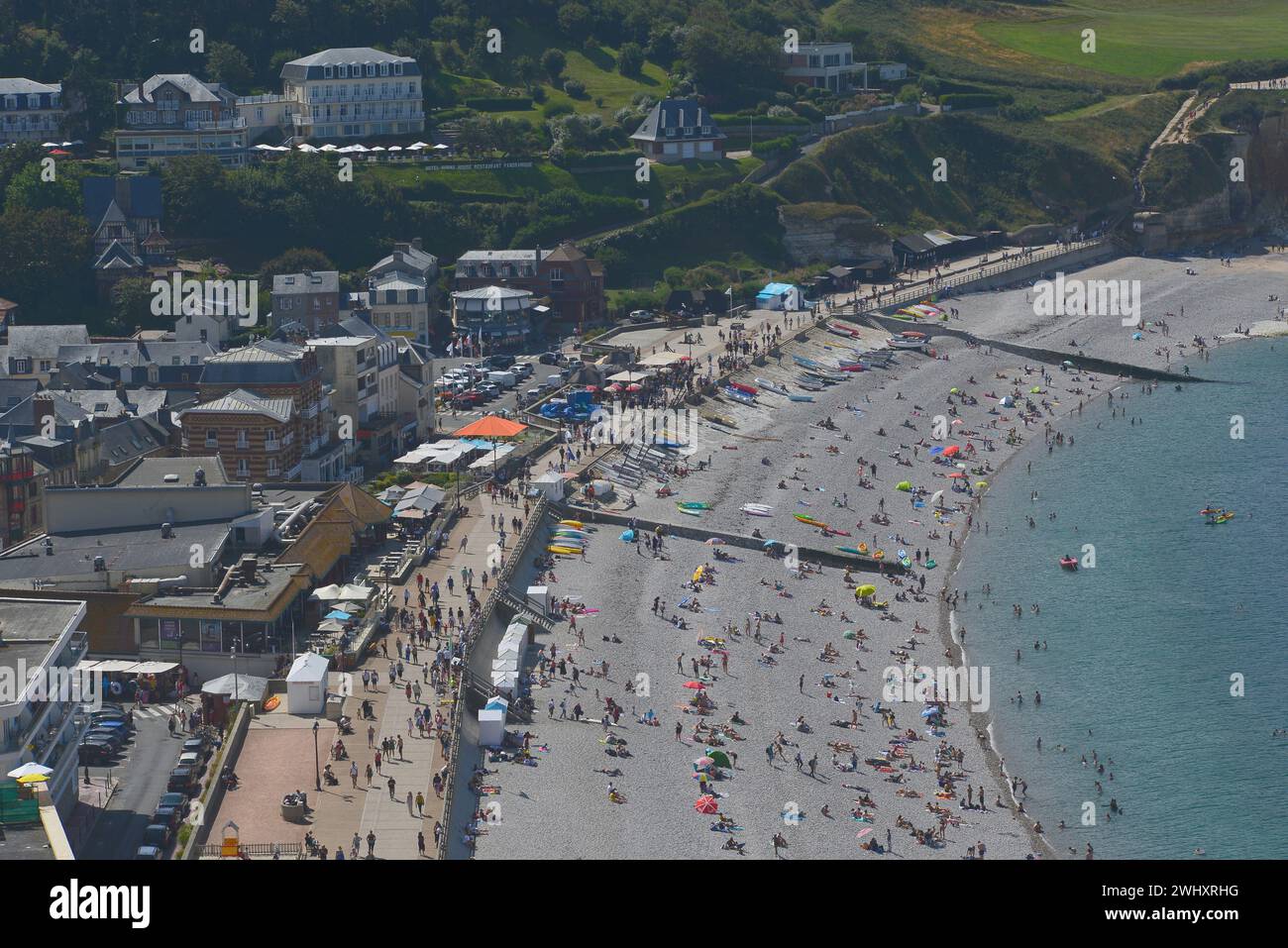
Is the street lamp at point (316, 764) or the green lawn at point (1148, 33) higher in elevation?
the green lawn at point (1148, 33)

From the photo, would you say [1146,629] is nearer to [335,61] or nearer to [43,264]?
[43,264]

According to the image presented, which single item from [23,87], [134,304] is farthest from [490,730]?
[23,87]

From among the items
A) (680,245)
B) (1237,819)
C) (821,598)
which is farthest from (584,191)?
(1237,819)

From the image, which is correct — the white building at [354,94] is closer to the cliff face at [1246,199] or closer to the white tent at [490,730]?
the cliff face at [1246,199]

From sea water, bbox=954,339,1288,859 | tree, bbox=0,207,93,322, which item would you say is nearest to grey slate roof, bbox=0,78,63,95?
tree, bbox=0,207,93,322

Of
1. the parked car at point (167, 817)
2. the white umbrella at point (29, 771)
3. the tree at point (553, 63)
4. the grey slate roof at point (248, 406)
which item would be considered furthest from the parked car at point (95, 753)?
the tree at point (553, 63)

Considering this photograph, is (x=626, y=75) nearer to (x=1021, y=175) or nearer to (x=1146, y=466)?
(x=1021, y=175)
